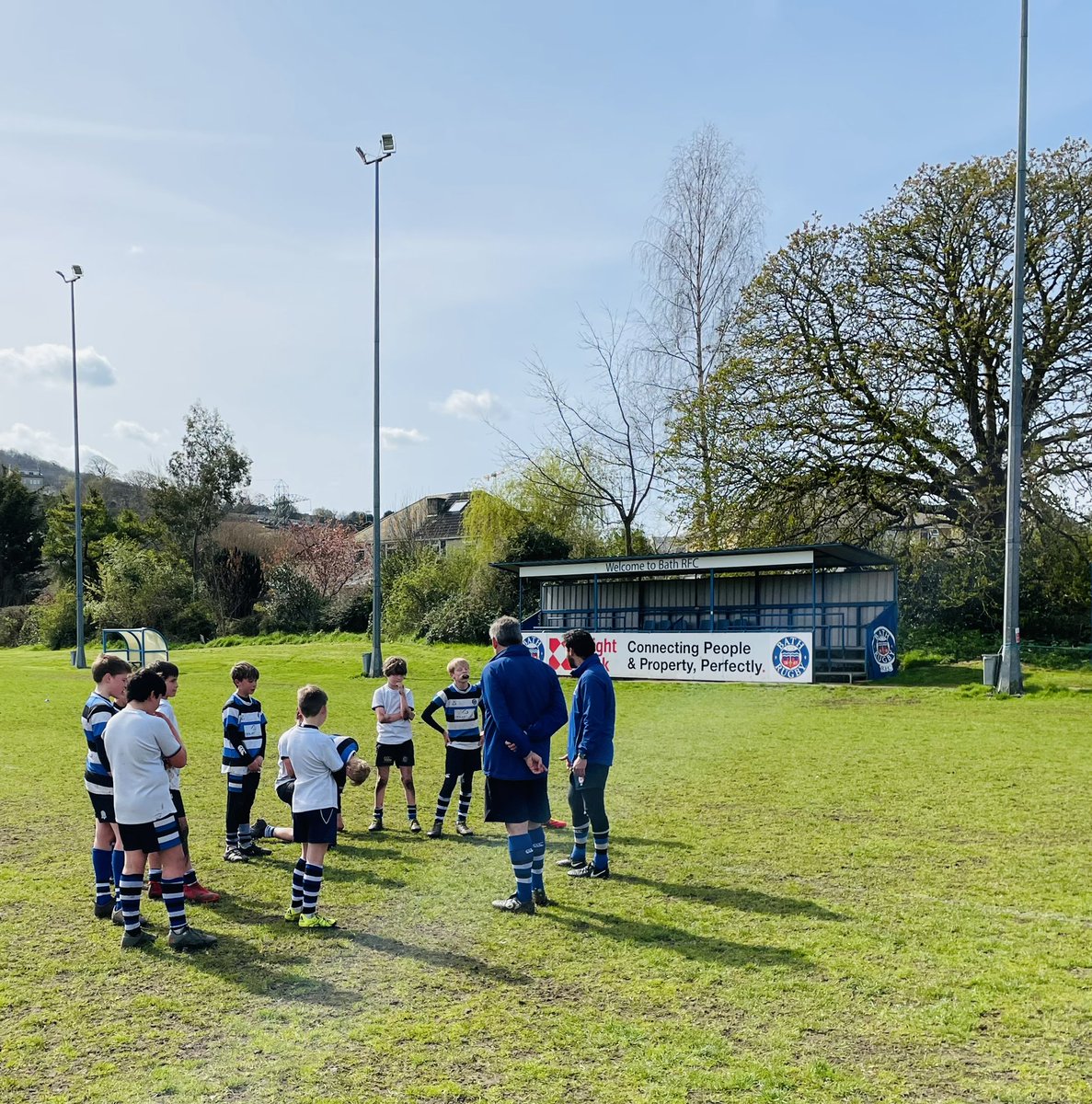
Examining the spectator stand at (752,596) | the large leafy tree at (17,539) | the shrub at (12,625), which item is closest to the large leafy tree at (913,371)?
the spectator stand at (752,596)

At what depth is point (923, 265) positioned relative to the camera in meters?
28.8

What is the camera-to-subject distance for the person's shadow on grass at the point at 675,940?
Answer: 19.3ft

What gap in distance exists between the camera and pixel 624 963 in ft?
19.2

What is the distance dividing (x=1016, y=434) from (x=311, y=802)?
60.1ft

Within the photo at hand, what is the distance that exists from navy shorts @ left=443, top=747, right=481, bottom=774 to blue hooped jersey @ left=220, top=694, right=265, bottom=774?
5.49 ft

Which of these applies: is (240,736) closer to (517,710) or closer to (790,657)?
(517,710)

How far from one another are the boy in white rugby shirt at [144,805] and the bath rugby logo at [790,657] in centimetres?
1896

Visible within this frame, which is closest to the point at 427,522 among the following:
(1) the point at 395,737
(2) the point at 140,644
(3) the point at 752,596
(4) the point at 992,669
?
(2) the point at 140,644

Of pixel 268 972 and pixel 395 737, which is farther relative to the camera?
pixel 395 737

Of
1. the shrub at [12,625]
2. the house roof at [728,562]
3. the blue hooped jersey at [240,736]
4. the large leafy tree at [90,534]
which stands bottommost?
the shrub at [12,625]

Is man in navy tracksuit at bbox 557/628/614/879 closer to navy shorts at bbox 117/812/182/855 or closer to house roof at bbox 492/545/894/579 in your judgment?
→ navy shorts at bbox 117/812/182/855

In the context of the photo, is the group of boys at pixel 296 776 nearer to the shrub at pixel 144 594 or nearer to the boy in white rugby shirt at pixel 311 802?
the boy in white rugby shirt at pixel 311 802

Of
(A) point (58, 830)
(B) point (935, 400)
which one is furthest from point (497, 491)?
(A) point (58, 830)

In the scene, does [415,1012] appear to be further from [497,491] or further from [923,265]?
[497,491]
